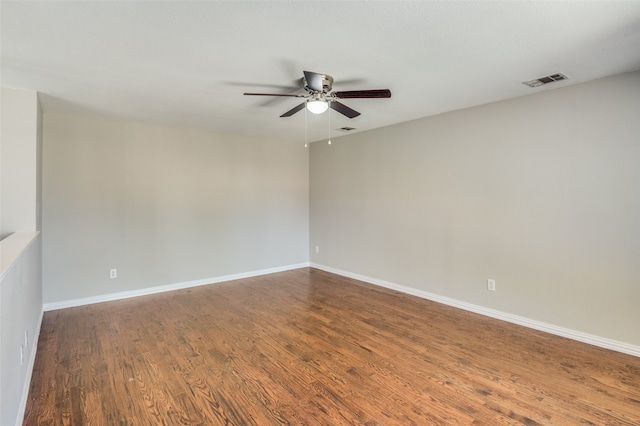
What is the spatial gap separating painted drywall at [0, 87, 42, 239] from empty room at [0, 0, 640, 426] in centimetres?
2

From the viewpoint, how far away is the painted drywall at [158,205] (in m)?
3.99

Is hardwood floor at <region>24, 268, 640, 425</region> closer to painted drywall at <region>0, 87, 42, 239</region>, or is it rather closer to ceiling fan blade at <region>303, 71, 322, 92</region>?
painted drywall at <region>0, 87, 42, 239</region>

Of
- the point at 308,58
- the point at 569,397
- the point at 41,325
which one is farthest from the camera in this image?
the point at 41,325

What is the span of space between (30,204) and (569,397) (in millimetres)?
4883

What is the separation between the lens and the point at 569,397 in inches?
85.9

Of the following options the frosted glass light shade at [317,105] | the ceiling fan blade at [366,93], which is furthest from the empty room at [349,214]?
the frosted glass light shade at [317,105]

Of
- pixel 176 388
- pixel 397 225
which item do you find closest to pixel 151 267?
pixel 176 388

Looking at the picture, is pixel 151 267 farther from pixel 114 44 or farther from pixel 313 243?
pixel 114 44

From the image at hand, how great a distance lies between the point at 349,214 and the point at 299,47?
11.7ft

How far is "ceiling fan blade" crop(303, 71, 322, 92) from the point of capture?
7.56 feet

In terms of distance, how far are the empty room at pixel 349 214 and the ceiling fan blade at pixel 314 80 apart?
21 millimetres

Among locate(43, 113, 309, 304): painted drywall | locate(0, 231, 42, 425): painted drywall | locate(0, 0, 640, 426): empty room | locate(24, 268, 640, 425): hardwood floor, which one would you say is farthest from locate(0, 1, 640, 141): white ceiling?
locate(24, 268, 640, 425): hardwood floor

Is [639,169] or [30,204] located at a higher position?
[639,169]

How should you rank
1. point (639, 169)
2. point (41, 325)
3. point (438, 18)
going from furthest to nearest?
1. point (41, 325)
2. point (639, 169)
3. point (438, 18)
